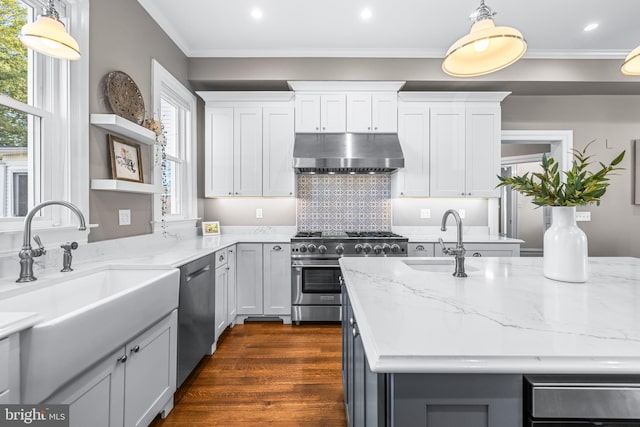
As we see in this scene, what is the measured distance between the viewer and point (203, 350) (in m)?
2.37

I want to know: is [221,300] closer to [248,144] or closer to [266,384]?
[266,384]

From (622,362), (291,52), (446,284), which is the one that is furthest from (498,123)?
(622,362)

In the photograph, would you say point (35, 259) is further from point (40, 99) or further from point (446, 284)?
point (446, 284)

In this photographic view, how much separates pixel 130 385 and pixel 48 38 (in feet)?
5.40

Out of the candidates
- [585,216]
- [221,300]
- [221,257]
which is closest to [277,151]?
[221,257]

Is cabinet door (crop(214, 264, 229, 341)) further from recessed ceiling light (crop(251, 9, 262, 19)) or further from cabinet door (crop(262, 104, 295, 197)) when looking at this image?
recessed ceiling light (crop(251, 9, 262, 19))

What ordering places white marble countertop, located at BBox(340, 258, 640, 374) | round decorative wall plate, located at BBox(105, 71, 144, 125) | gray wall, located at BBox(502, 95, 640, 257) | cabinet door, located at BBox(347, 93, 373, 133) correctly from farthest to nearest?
1. gray wall, located at BBox(502, 95, 640, 257)
2. cabinet door, located at BBox(347, 93, 373, 133)
3. round decorative wall plate, located at BBox(105, 71, 144, 125)
4. white marble countertop, located at BBox(340, 258, 640, 374)

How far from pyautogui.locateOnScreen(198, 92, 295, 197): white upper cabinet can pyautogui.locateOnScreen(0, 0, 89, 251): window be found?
1.65m

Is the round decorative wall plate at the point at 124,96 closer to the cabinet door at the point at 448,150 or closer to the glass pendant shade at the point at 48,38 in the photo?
the glass pendant shade at the point at 48,38

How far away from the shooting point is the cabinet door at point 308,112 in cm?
348

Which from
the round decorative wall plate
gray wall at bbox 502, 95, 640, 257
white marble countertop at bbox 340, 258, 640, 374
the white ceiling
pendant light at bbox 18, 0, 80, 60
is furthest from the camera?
gray wall at bbox 502, 95, 640, 257

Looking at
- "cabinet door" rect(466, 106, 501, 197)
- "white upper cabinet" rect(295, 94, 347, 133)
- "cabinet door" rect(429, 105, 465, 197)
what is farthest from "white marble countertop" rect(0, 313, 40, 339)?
"cabinet door" rect(466, 106, 501, 197)

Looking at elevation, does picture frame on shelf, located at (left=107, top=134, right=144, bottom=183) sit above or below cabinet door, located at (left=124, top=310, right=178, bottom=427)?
above

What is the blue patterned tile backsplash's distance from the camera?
12.6 ft
